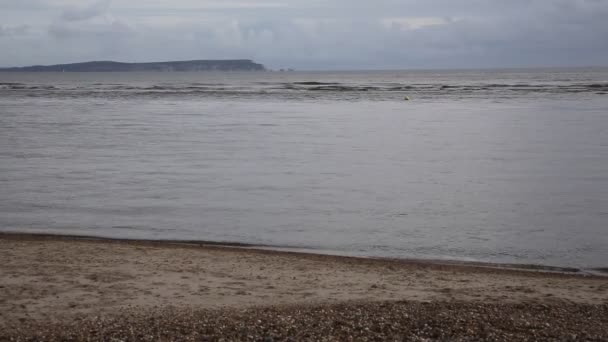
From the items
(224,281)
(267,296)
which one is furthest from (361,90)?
(267,296)

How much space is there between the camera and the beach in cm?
675

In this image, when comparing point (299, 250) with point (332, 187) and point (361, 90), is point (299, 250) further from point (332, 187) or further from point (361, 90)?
point (361, 90)

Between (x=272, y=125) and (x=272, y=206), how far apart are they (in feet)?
65.4

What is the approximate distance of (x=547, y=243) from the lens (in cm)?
1146

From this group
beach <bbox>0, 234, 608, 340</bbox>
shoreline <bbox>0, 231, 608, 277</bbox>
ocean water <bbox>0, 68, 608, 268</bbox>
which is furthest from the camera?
ocean water <bbox>0, 68, 608, 268</bbox>

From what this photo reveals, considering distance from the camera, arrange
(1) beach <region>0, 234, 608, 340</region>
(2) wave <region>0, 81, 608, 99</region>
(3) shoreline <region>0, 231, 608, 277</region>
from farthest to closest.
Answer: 1. (2) wave <region>0, 81, 608, 99</region>
2. (3) shoreline <region>0, 231, 608, 277</region>
3. (1) beach <region>0, 234, 608, 340</region>

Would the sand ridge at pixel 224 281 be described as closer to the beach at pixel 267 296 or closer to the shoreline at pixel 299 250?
the beach at pixel 267 296

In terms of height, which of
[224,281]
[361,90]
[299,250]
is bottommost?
[299,250]

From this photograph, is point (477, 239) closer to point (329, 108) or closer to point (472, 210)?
point (472, 210)

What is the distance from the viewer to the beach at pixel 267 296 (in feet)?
22.1

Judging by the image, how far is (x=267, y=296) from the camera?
8320 millimetres

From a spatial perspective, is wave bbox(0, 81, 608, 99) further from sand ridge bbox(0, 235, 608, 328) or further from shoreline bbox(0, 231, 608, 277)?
sand ridge bbox(0, 235, 608, 328)

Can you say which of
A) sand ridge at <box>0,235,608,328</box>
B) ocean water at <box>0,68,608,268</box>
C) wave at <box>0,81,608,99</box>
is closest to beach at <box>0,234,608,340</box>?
sand ridge at <box>0,235,608,328</box>

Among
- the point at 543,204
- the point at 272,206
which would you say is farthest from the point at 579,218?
the point at 272,206
